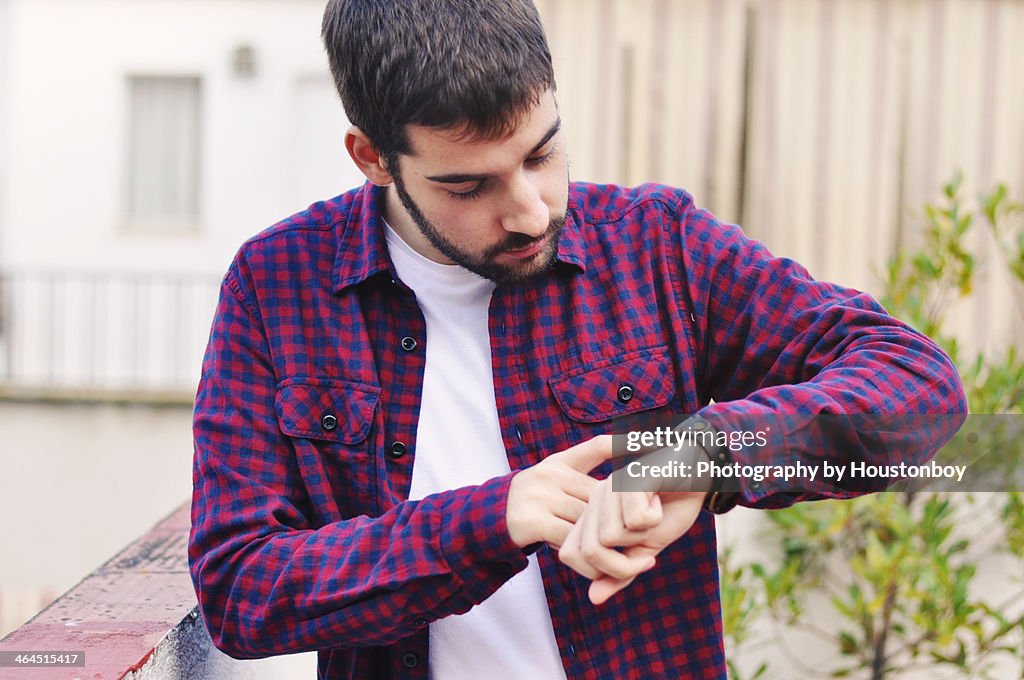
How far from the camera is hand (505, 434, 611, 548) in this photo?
4.07 ft

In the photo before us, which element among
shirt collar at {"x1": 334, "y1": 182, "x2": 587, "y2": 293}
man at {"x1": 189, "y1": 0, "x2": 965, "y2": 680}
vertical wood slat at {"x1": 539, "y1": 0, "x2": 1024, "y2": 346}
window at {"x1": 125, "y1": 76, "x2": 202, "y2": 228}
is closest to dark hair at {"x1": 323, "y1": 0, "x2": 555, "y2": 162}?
man at {"x1": 189, "y1": 0, "x2": 965, "y2": 680}

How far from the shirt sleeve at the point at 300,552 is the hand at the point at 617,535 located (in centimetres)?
8

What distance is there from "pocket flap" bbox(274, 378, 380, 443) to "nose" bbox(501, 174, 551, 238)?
0.28 m

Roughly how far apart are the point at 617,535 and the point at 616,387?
1.09ft

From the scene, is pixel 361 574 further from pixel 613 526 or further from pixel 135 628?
pixel 135 628

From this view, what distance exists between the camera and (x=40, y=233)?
34.3 feet

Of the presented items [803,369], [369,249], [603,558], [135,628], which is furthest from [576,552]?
[135,628]

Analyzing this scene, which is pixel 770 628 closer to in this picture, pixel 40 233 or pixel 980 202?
pixel 980 202

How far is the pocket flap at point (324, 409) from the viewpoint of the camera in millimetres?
1465

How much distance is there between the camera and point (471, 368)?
155 centimetres

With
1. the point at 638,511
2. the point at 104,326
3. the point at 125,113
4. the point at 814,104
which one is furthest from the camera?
the point at 125,113

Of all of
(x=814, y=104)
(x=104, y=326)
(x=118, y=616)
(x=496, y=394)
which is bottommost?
(x=118, y=616)

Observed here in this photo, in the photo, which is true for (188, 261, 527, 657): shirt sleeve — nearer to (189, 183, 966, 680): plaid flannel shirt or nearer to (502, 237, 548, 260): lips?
(189, 183, 966, 680): plaid flannel shirt

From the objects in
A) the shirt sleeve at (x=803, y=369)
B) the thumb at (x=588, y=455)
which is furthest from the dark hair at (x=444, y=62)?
the thumb at (x=588, y=455)
